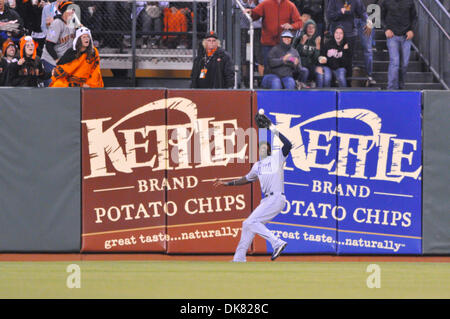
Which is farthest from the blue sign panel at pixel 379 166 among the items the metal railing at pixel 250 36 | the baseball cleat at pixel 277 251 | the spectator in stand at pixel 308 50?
the metal railing at pixel 250 36

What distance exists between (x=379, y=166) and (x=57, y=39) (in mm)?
6336

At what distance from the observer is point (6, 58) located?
17.3 meters

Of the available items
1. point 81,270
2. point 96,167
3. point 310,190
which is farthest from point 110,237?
point 310,190

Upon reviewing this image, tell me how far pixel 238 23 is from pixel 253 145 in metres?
2.49

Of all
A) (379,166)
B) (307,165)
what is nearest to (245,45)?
(307,165)

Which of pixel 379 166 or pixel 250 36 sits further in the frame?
pixel 250 36

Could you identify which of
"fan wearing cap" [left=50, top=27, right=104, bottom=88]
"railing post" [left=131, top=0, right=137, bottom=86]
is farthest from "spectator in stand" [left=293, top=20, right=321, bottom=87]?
"fan wearing cap" [left=50, top=27, right=104, bottom=88]

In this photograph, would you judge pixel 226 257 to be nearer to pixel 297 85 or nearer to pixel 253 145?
pixel 253 145

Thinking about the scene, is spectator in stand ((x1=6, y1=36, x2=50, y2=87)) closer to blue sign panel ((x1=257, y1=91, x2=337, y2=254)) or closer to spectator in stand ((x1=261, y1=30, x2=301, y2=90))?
blue sign panel ((x1=257, y1=91, x2=337, y2=254))

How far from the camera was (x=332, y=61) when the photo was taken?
18281 millimetres

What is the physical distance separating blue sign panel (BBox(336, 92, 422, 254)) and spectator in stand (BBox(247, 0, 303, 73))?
205 centimetres

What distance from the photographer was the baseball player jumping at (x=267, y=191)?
658 inches

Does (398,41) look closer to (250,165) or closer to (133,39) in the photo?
(250,165)

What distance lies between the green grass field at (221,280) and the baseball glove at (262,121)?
2.43m
